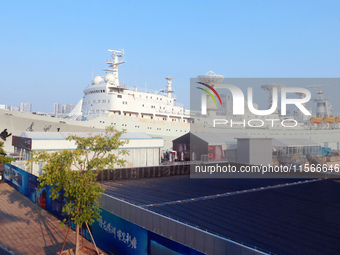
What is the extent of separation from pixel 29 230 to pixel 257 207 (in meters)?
8.32

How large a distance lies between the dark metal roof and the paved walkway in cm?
262

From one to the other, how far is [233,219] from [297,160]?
22140 mm

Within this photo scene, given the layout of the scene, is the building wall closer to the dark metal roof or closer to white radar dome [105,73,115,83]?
the dark metal roof

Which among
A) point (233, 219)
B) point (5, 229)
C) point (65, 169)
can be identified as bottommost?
point (5, 229)

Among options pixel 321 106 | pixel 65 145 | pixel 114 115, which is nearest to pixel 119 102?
pixel 114 115

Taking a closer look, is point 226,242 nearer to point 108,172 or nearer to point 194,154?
point 108,172

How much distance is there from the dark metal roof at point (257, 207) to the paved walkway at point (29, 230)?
2617 millimetres

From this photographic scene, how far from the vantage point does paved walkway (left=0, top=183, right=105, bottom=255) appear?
30.1 feet

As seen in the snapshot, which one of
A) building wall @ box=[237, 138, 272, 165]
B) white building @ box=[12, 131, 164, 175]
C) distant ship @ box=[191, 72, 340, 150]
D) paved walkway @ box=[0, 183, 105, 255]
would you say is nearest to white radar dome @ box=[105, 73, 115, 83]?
distant ship @ box=[191, 72, 340, 150]

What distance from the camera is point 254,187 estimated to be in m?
13.2

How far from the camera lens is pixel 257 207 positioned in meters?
9.51

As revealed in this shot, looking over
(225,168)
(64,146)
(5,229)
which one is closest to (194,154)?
(225,168)

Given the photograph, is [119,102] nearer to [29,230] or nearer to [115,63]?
[115,63]

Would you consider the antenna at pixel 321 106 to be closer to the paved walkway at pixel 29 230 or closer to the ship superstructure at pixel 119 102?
the ship superstructure at pixel 119 102
